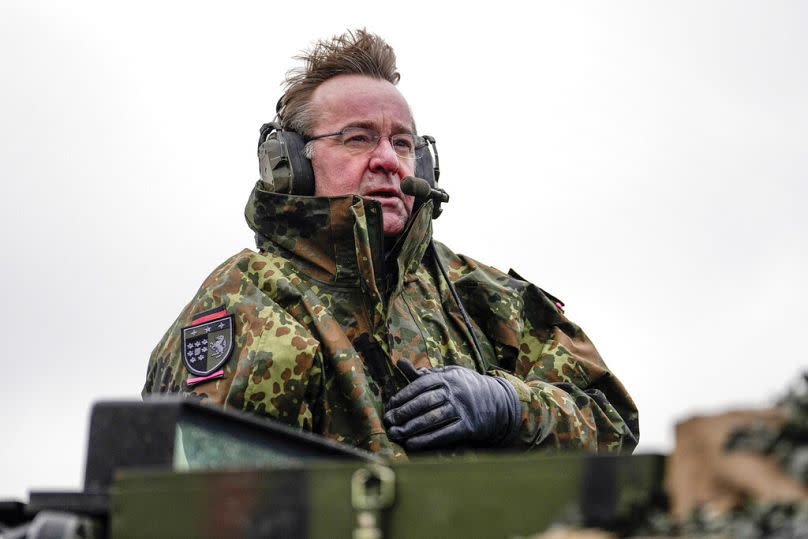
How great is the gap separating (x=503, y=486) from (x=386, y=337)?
114 inches

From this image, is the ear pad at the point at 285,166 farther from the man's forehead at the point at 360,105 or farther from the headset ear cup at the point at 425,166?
the headset ear cup at the point at 425,166

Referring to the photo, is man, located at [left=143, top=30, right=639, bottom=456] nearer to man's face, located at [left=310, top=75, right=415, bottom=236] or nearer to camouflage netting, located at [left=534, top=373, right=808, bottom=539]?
man's face, located at [left=310, top=75, right=415, bottom=236]

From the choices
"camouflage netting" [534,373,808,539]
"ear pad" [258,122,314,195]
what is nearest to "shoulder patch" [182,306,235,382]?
"ear pad" [258,122,314,195]

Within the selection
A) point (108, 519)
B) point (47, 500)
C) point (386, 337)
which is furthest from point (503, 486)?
point (386, 337)

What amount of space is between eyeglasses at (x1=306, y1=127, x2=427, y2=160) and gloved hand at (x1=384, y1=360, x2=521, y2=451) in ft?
3.99

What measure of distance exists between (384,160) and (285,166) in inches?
16.5

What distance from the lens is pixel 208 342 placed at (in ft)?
14.9

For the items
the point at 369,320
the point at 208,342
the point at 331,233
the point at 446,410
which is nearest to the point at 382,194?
the point at 331,233

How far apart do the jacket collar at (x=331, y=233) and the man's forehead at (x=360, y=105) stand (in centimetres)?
51

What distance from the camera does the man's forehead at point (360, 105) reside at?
17.7ft

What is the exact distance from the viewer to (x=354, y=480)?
6.08ft

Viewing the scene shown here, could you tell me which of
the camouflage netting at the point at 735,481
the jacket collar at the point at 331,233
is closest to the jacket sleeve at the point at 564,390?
the jacket collar at the point at 331,233

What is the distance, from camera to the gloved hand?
435 centimetres

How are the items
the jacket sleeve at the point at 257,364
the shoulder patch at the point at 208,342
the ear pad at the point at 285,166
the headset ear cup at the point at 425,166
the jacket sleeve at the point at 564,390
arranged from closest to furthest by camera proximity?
the jacket sleeve at the point at 257,364
the shoulder patch at the point at 208,342
the jacket sleeve at the point at 564,390
the ear pad at the point at 285,166
the headset ear cup at the point at 425,166
